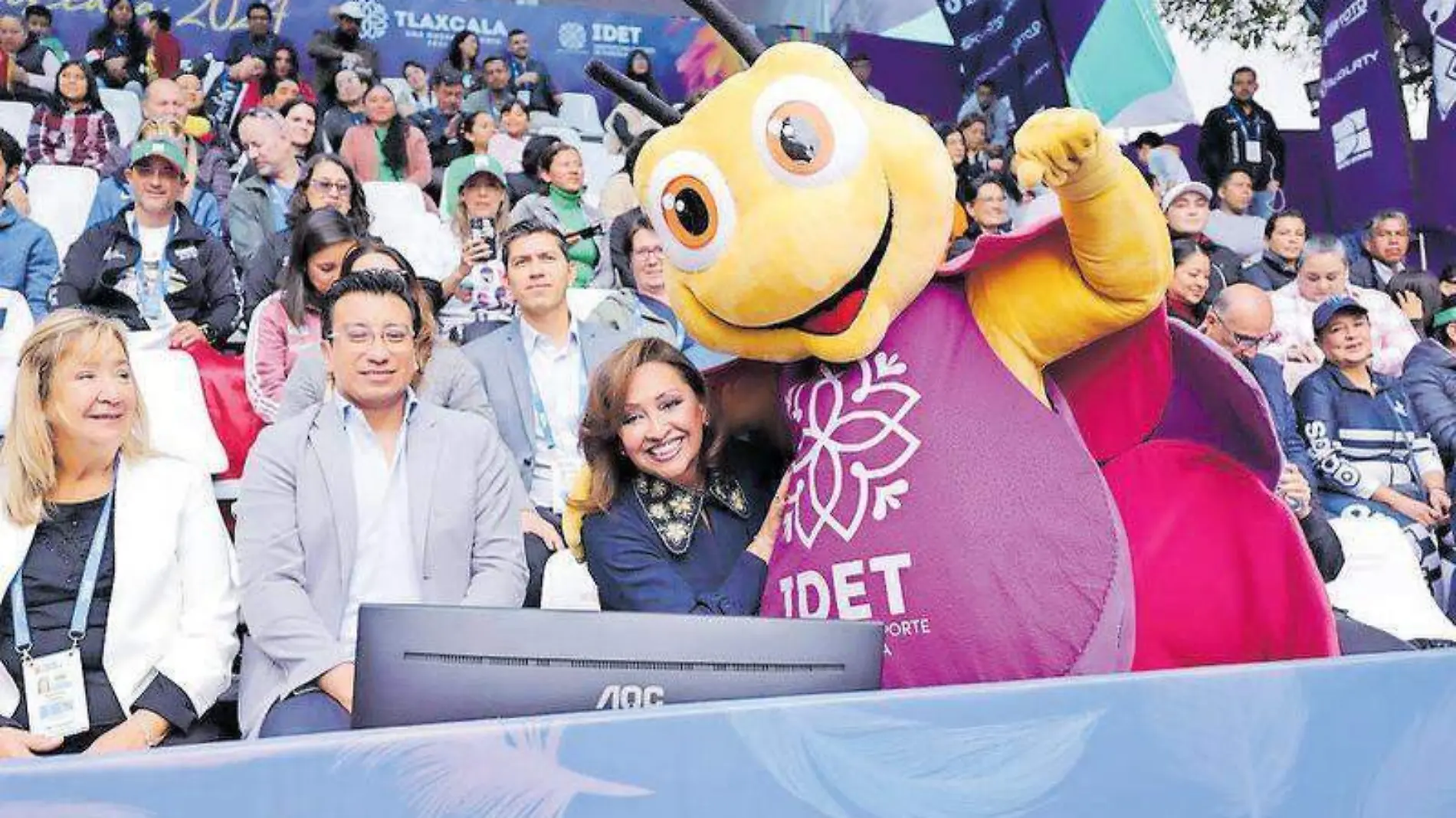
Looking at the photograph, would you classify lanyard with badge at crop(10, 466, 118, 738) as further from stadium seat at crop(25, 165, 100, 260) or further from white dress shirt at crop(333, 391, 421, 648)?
stadium seat at crop(25, 165, 100, 260)

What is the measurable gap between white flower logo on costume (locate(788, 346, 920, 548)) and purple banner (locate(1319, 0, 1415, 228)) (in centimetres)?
711

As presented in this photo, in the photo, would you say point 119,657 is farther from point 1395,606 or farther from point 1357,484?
point 1357,484

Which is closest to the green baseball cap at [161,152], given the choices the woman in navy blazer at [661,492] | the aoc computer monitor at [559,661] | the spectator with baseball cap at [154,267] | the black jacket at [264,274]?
the spectator with baseball cap at [154,267]

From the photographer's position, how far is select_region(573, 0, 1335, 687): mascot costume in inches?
60.2

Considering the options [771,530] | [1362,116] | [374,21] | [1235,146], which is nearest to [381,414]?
[771,530]

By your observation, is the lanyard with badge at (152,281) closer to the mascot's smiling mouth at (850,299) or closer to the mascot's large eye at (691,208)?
the mascot's large eye at (691,208)

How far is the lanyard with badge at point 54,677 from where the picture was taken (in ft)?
6.45

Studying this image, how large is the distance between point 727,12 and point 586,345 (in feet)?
5.39

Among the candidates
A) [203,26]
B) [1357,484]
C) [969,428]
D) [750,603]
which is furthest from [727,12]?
[203,26]

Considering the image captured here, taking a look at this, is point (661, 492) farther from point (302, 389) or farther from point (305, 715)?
point (302, 389)

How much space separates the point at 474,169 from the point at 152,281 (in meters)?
1.42

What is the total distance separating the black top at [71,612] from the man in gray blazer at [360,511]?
141mm

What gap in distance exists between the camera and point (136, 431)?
7.09 feet

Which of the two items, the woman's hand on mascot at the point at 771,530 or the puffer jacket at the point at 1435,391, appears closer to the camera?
the woman's hand on mascot at the point at 771,530
